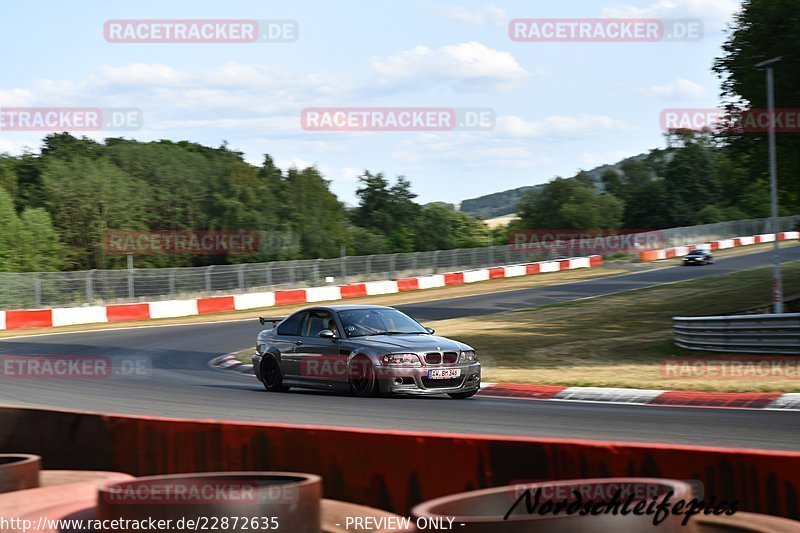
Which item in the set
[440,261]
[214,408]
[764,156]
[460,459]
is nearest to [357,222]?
[440,261]

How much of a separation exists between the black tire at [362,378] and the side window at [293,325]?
58.4 inches

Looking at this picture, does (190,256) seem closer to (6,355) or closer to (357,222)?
(357,222)

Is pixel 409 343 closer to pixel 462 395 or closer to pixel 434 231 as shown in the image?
pixel 462 395

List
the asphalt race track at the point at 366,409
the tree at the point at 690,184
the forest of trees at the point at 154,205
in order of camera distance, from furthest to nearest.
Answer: the tree at the point at 690,184 → the forest of trees at the point at 154,205 → the asphalt race track at the point at 366,409

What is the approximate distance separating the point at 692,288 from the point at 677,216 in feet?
202

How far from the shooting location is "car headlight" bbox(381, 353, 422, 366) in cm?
1337

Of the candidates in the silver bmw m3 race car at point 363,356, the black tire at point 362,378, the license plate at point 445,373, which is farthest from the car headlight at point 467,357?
the black tire at point 362,378

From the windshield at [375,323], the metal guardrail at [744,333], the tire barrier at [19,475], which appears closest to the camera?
the tire barrier at [19,475]

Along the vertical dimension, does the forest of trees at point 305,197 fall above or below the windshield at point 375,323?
above

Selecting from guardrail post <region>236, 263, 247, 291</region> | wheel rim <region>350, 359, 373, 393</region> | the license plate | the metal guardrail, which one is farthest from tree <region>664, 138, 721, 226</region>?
wheel rim <region>350, 359, 373, 393</region>

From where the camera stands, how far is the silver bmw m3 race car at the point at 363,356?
13414mm

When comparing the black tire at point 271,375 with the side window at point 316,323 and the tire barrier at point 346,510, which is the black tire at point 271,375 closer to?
the side window at point 316,323

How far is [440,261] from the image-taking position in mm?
53125

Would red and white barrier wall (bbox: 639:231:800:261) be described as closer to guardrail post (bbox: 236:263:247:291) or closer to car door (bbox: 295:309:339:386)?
guardrail post (bbox: 236:263:247:291)
